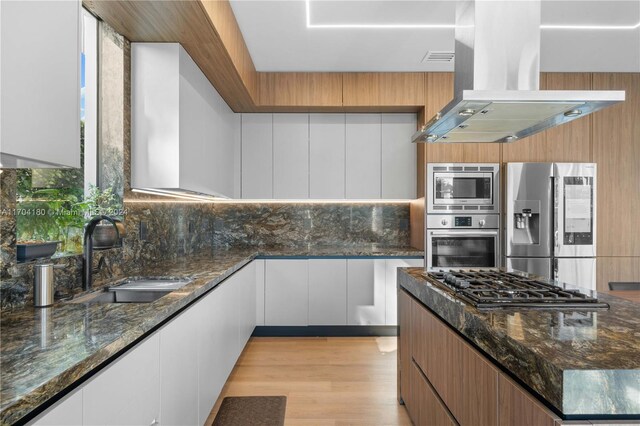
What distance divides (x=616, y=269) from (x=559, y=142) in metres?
1.36

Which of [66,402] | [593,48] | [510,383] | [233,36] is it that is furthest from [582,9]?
[66,402]

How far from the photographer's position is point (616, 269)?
3893 mm

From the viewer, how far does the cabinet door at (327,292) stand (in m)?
4.00

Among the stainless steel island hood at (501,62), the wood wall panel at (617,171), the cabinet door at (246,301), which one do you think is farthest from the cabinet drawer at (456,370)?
the wood wall panel at (617,171)

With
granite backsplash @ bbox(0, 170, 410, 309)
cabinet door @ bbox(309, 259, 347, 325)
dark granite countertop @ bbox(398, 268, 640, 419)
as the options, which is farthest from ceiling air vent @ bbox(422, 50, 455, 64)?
dark granite countertop @ bbox(398, 268, 640, 419)

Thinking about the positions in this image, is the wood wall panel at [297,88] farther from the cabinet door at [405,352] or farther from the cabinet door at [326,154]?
the cabinet door at [405,352]

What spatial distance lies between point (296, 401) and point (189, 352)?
1100mm

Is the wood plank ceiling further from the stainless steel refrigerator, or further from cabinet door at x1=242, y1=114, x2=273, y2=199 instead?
the stainless steel refrigerator

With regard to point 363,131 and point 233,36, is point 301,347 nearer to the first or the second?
point 363,131

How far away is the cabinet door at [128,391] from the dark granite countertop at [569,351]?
112 cm

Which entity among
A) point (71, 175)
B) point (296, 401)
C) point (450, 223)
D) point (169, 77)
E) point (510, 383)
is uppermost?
point (169, 77)

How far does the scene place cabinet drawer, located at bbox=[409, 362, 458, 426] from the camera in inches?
67.9

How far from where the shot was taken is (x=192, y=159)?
277cm

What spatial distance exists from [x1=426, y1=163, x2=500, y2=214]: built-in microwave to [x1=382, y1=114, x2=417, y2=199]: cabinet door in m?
0.40
